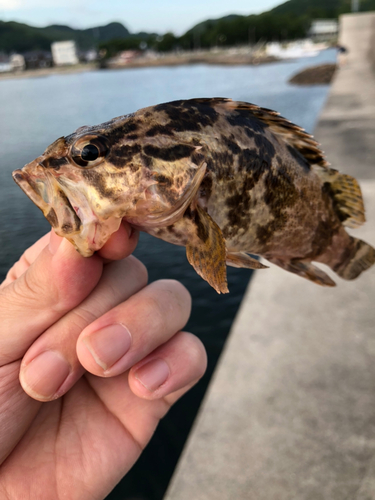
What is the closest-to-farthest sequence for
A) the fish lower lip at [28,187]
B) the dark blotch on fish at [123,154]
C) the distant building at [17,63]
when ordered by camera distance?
the fish lower lip at [28,187]
the dark blotch on fish at [123,154]
the distant building at [17,63]

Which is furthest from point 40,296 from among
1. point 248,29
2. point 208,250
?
point 248,29

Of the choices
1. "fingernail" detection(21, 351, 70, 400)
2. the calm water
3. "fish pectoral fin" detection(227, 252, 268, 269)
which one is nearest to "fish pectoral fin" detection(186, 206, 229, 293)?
"fish pectoral fin" detection(227, 252, 268, 269)

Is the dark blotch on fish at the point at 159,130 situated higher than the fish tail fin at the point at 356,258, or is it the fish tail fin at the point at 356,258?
the dark blotch on fish at the point at 159,130

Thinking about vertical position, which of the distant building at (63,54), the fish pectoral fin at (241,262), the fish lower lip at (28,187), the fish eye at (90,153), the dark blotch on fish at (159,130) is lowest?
the distant building at (63,54)

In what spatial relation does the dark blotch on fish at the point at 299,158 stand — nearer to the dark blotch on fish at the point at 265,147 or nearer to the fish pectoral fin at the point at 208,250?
the dark blotch on fish at the point at 265,147

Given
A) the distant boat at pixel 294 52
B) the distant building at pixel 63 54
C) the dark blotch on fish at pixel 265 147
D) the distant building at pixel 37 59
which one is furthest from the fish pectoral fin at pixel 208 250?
the distant boat at pixel 294 52

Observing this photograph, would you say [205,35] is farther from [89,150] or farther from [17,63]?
[89,150]

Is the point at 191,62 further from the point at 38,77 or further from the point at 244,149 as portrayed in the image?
the point at 244,149

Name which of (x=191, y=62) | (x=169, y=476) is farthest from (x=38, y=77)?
(x=169, y=476)
